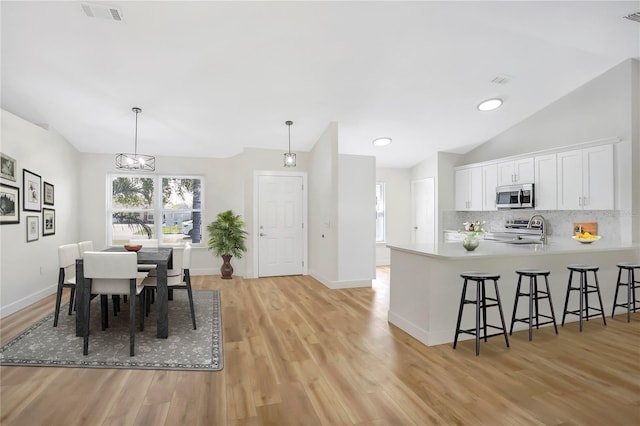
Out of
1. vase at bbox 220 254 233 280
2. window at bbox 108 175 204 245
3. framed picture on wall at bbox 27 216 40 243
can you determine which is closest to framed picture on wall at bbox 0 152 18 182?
framed picture on wall at bbox 27 216 40 243

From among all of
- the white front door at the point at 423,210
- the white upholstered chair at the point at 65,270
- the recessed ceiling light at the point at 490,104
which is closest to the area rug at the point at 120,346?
the white upholstered chair at the point at 65,270

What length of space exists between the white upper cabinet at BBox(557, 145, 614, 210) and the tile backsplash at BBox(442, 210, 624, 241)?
320 millimetres

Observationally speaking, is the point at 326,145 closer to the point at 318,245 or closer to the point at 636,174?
the point at 318,245

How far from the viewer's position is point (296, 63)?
395 centimetres

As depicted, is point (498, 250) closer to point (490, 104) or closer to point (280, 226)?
point (490, 104)

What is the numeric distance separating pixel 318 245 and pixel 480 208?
3.07 meters

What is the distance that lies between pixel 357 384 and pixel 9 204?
4.49 m

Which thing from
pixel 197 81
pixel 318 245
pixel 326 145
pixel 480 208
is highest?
pixel 197 81

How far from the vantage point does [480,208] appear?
6.43 m

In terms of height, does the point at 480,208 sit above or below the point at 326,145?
below

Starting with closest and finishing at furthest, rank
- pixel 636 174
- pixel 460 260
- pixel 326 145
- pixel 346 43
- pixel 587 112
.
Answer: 1. pixel 460 260
2. pixel 346 43
3. pixel 636 174
4. pixel 587 112
5. pixel 326 145

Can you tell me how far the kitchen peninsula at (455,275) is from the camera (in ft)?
10.8

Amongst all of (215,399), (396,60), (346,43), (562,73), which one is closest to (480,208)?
(562,73)

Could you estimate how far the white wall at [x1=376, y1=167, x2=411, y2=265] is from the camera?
25.5 feet
